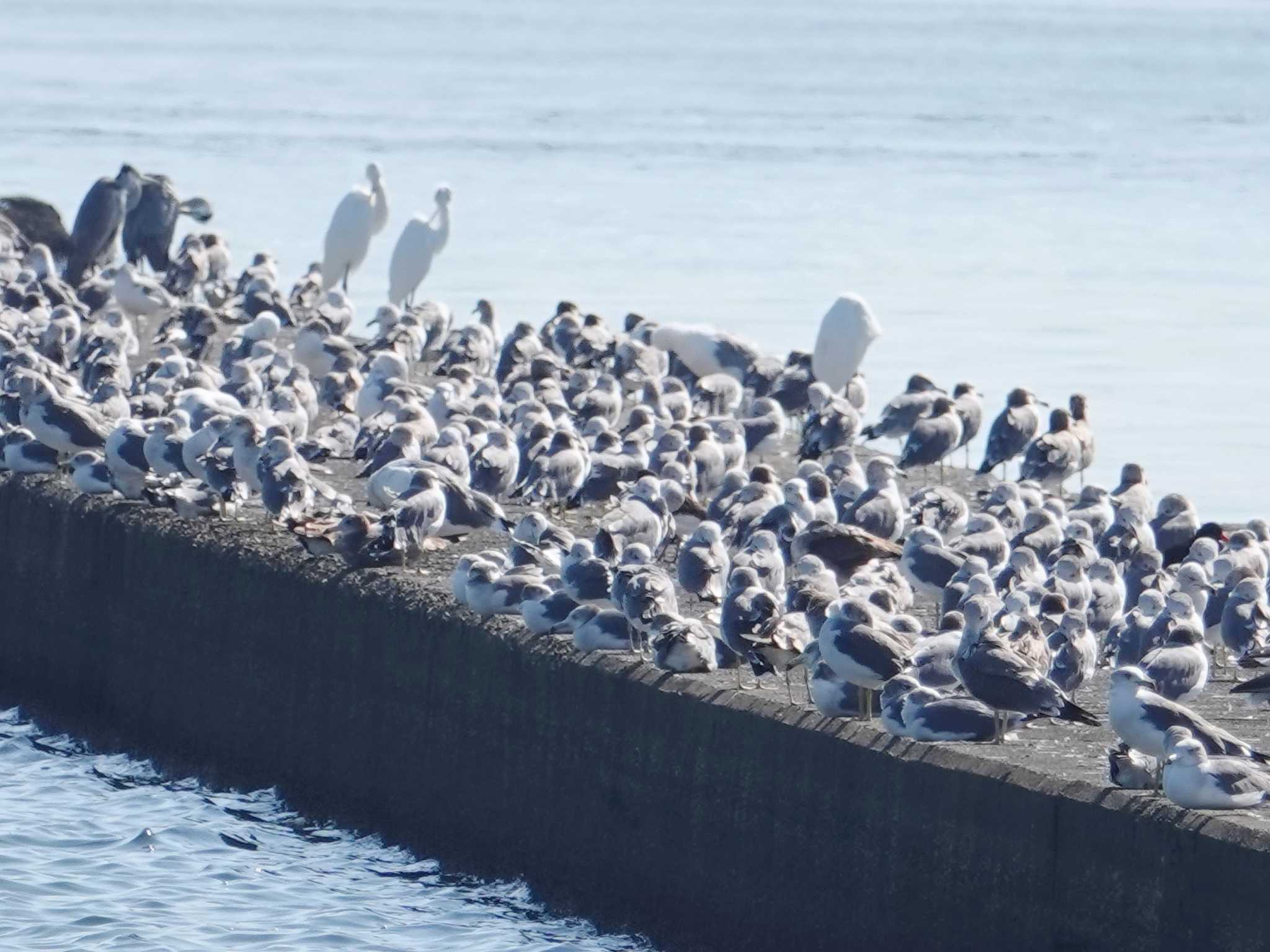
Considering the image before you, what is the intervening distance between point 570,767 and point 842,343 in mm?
9809

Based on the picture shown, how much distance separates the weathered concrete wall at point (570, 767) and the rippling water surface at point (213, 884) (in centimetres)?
17

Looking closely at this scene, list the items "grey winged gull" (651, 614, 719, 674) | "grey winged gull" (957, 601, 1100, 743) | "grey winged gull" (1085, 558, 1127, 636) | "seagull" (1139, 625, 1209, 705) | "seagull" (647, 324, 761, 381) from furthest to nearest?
"seagull" (647, 324, 761, 381) < "grey winged gull" (1085, 558, 1127, 636) < "grey winged gull" (651, 614, 719, 674) < "seagull" (1139, 625, 1209, 705) < "grey winged gull" (957, 601, 1100, 743)

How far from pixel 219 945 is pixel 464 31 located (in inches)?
4190

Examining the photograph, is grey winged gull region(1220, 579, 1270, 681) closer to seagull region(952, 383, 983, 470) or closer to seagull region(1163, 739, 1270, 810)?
seagull region(1163, 739, 1270, 810)

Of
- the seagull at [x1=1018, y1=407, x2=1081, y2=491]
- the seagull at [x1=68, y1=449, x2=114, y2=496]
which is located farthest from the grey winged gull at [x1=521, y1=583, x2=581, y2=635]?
the seagull at [x1=1018, y1=407, x2=1081, y2=491]

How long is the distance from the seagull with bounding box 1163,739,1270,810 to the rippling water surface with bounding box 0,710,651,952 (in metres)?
2.83

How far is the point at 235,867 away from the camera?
1196cm

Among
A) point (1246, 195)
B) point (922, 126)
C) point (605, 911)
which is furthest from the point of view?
point (922, 126)

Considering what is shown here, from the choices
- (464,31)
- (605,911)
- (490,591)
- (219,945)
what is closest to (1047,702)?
(605,911)

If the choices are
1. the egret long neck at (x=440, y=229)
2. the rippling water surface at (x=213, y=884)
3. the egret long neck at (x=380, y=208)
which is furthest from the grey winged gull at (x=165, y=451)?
the egret long neck at (x=380, y=208)

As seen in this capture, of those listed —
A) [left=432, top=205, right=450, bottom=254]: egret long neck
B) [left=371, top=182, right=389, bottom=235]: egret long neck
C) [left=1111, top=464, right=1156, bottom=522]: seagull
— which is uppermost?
[left=371, top=182, right=389, bottom=235]: egret long neck

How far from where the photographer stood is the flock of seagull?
9852 mm

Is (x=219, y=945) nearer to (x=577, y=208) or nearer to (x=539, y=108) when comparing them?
(x=577, y=208)

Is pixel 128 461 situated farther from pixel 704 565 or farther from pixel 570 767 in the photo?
pixel 570 767
